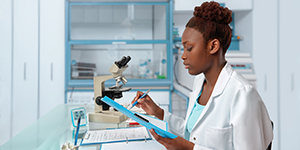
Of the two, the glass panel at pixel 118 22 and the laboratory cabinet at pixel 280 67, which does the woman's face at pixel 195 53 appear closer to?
the laboratory cabinet at pixel 280 67

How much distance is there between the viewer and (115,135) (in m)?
1.02

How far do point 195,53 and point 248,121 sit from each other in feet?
1.01

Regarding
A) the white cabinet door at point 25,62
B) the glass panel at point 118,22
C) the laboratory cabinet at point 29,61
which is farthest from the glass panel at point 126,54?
the white cabinet door at point 25,62

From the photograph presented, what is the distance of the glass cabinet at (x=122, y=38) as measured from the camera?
2662mm

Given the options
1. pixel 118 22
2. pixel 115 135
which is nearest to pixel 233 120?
pixel 115 135

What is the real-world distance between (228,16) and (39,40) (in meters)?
2.26

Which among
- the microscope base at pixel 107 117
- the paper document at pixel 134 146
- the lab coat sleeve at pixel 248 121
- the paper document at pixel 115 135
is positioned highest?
the lab coat sleeve at pixel 248 121

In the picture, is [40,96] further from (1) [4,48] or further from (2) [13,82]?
(1) [4,48]

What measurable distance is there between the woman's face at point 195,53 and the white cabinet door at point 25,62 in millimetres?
2150

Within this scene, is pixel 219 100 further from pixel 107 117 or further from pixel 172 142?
pixel 107 117

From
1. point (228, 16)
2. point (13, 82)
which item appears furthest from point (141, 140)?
point (13, 82)

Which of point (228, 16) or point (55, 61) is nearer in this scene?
point (228, 16)

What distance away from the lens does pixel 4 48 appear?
2.50 meters

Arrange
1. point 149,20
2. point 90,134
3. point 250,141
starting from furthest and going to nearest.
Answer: point 149,20 → point 90,134 → point 250,141
